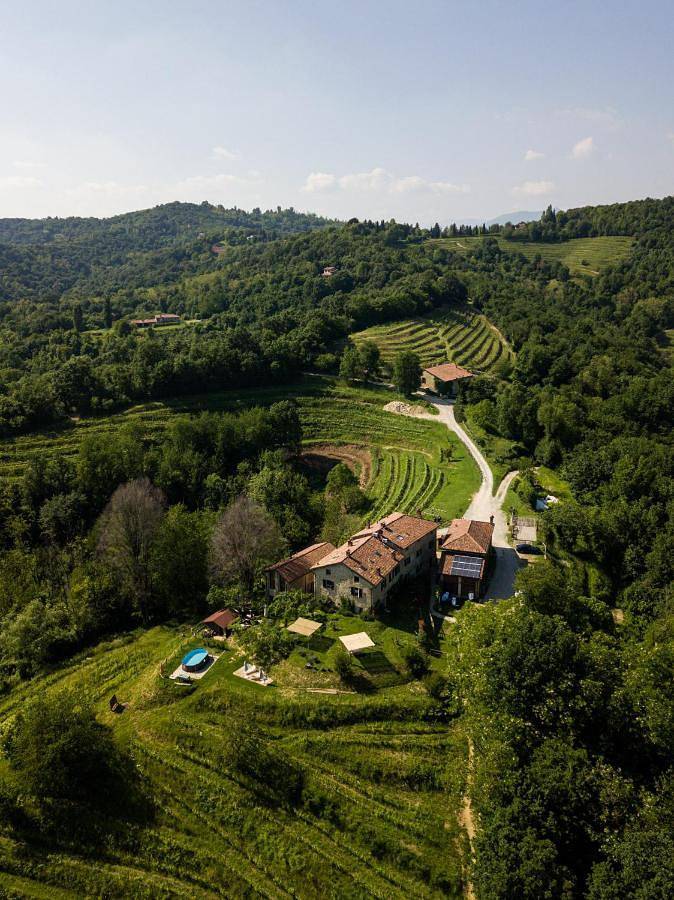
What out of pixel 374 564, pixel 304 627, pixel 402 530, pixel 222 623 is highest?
pixel 402 530

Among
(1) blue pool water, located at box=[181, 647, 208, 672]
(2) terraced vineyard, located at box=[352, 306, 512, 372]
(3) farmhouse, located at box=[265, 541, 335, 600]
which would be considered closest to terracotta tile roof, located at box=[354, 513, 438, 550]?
(3) farmhouse, located at box=[265, 541, 335, 600]

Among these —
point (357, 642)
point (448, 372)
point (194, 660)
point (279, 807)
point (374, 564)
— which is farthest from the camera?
point (448, 372)

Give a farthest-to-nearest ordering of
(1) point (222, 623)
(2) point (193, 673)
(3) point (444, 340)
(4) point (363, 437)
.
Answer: (3) point (444, 340) < (4) point (363, 437) < (1) point (222, 623) < (2) point (193, 673)

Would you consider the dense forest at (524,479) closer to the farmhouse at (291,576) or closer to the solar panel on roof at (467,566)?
the farmhouse at (291,576)

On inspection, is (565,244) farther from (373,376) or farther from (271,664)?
(271,664)

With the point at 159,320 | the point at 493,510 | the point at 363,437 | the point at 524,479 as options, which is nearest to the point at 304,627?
the point at 493,510

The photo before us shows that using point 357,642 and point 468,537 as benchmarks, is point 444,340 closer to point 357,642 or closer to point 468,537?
point 468,537
